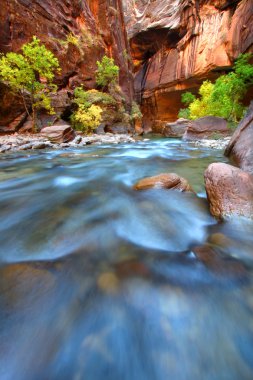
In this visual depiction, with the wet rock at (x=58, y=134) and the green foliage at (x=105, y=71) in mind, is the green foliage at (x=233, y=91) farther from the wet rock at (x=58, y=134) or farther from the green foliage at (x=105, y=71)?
the wet rock at (x=58, y=134)

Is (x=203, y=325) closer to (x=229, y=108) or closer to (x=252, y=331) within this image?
(x=252, y=331)

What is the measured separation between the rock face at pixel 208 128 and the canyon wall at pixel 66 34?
8511 mm

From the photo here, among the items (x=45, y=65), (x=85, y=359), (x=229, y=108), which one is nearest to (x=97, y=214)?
(x=85, y=359)

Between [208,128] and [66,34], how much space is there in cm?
1252

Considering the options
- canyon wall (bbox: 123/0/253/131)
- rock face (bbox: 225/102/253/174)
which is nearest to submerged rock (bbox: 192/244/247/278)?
rock face (bbox: 225/102/253/174)

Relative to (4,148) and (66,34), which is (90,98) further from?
(4,148)

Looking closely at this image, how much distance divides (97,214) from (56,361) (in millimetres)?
1443

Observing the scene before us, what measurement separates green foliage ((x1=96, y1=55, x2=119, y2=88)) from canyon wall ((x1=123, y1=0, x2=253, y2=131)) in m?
10.5

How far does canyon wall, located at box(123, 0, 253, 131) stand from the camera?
18.5 m

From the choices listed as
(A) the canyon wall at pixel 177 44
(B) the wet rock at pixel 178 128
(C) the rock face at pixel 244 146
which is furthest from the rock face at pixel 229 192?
(A) the canyon wall at pixel 177 44

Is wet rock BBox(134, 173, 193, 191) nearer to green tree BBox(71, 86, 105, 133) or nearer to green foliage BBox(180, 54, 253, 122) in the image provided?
green tree BBox(71, 86, 105, 133)

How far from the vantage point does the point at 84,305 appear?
1.09 meters

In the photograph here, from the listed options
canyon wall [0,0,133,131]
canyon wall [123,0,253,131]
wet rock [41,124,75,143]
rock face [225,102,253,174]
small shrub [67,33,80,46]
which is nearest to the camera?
rock face [225,102,253,174]

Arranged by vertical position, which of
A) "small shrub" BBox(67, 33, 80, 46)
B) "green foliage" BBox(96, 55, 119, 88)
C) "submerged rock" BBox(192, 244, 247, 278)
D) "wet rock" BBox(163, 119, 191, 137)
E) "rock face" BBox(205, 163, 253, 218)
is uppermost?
"small shrub" BBox(67, 33, 80, 46)
